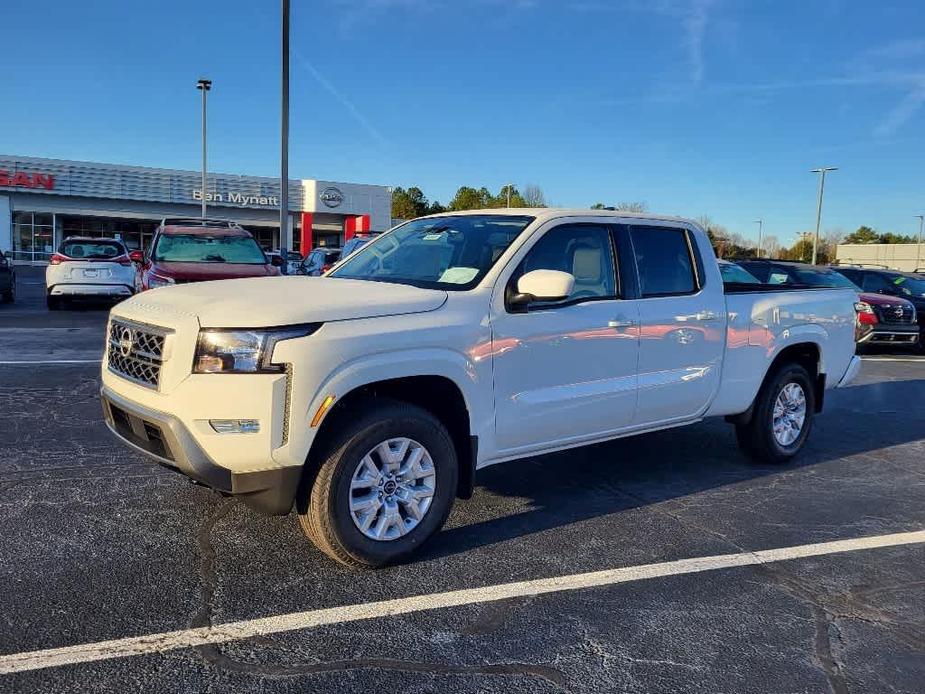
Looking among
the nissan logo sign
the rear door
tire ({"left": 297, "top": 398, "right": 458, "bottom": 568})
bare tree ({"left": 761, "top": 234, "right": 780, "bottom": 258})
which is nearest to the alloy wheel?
tire ({"left": 297, "top": 398, "right": 458, "bottom": 568})

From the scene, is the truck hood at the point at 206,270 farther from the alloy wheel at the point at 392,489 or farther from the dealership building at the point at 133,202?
the dealership building at the point at 133,202

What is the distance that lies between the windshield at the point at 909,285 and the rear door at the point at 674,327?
1193cm

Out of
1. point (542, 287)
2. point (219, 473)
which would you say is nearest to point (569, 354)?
point (542, 287)

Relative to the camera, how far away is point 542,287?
4.20 metres

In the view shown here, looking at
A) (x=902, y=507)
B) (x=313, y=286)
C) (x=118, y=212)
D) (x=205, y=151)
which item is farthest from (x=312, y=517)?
(x=118, y=212)

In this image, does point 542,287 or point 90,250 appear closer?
point 542,287

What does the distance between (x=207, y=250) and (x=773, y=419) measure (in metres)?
9.06

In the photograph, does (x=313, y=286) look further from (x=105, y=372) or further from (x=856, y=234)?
(x=856, y=234)

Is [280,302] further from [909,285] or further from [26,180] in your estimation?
[26,180]

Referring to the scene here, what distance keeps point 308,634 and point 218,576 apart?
763 millimetres

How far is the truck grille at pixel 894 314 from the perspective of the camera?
14.2 metres

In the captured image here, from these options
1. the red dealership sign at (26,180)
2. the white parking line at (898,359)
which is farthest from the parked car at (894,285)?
the red dealership sign at (26,180)

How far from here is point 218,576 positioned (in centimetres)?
381

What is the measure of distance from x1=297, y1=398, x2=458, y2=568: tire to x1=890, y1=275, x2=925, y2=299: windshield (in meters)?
14.4
